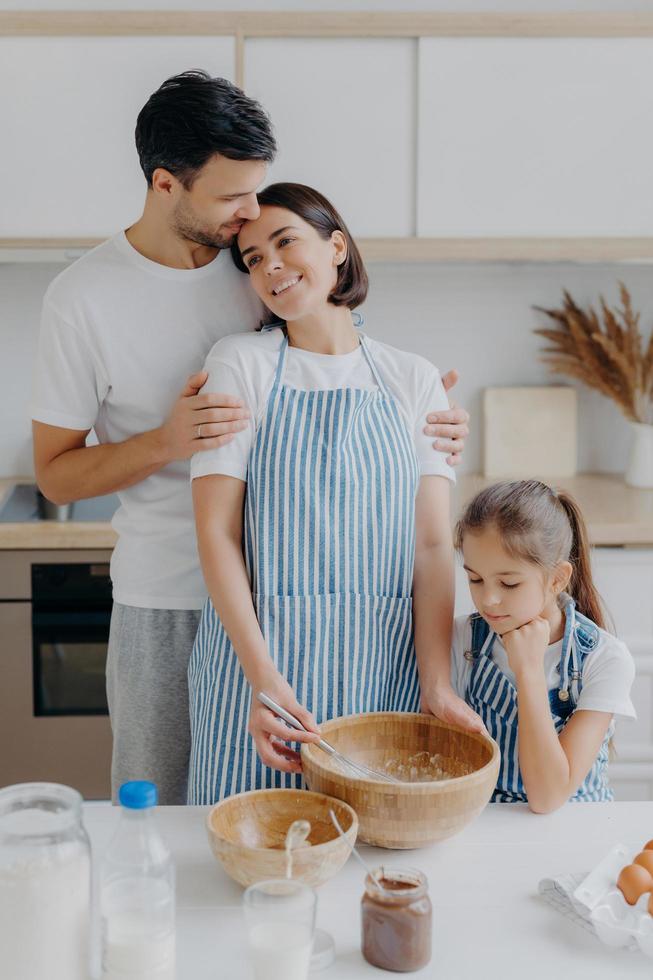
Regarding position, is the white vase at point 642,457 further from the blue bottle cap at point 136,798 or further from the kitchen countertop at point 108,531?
the blue bottle cap at point 136,798

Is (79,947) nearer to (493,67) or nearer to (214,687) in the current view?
(214,687)

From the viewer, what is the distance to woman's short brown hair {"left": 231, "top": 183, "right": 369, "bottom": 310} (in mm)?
1513

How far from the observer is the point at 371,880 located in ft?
3.16

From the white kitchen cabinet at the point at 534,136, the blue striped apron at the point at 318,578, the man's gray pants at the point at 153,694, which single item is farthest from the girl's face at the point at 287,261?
the white kitchen cabinet at the point at 534,136

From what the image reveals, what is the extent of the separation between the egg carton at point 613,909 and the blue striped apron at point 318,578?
435 millimetres

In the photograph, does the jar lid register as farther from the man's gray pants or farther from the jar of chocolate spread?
the man's gray pants

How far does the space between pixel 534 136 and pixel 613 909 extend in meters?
2.14

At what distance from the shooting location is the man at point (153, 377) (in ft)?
5.08

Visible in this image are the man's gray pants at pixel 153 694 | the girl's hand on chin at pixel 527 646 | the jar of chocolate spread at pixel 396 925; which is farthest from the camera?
the man's gray pants at pixel 153 694

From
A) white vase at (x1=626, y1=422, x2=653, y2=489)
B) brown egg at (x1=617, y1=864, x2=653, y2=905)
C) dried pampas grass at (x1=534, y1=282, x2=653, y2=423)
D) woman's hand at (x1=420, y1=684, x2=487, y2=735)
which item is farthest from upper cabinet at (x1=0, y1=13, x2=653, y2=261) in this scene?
brown egg at (x1=617, y1=864, x2=653, y2=905)

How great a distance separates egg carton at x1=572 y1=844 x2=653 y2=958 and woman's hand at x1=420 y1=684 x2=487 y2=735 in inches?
8.5

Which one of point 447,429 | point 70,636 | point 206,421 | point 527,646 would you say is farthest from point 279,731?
point 70,636

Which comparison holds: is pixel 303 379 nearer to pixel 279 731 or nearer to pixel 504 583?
pixel 504 583

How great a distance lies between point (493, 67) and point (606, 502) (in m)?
1.13
